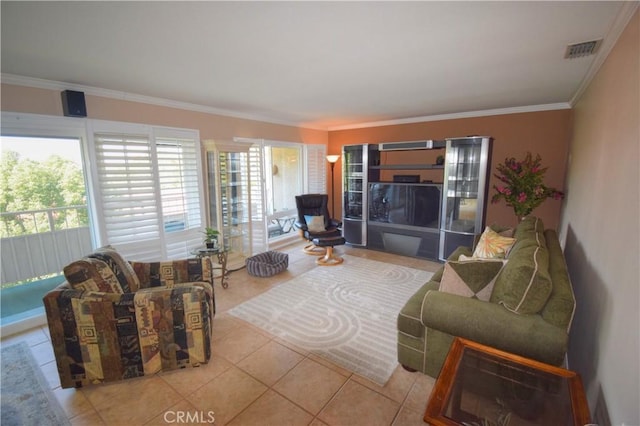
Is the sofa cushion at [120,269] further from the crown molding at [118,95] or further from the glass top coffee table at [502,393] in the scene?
the glass top coffee table at [502,393]

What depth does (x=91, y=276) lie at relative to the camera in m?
2.03

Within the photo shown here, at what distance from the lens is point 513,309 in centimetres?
168

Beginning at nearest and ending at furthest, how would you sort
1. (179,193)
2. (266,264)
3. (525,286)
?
(525,286) → (179,193) → (266,264)

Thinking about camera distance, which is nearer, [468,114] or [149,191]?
[149,191]

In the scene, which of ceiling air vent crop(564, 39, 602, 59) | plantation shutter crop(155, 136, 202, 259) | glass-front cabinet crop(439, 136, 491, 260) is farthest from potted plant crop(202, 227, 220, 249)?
ceiling air vent crop(564, 39, 602, 59)

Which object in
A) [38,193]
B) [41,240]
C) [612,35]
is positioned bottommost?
[41,240]

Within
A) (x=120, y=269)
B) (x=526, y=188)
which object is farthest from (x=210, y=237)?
(x=526, y=188)

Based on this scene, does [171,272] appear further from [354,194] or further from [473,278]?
[354,194]

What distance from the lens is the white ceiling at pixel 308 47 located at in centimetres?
153

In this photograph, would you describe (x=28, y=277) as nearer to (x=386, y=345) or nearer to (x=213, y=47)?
(x=213, y=47)

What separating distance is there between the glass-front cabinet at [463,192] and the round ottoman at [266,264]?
2.55 meters

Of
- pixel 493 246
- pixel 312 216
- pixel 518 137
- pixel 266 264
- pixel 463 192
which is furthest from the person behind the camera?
pixel 312 216

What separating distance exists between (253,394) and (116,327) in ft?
3.48

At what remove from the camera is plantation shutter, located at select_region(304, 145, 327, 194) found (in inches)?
228
